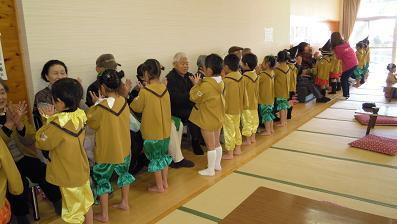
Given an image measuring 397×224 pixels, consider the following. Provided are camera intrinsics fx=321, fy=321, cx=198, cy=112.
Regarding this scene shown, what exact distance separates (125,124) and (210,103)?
1.01 metres

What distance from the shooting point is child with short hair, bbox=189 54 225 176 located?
10.4 ft

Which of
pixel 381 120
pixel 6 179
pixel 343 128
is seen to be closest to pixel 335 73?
pixel 381 120

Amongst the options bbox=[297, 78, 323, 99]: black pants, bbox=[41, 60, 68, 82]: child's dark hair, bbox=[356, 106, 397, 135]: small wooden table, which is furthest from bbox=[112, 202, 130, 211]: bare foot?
bbox=[297, 78, 323, 99]: black pants

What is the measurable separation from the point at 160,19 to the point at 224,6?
1510mm

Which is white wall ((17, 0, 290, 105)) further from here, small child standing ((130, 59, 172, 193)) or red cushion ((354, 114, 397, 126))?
red cushion ((354, 114, 397, 126))

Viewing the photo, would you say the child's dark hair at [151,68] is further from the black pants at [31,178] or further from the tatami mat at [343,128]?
the tatami mat at [343,128]

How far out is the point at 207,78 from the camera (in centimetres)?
318

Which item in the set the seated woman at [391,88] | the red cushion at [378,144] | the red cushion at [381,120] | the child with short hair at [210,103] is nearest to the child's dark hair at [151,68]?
the child with short hair at [210,103]

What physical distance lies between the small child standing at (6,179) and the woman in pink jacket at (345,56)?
663 cm

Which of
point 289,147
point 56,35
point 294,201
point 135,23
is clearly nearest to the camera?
point 294,201

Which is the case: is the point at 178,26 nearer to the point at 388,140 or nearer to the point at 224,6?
the point at 224,6

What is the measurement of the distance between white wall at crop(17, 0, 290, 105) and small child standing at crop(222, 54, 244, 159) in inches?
38.5

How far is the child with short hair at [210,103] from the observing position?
3162 mm

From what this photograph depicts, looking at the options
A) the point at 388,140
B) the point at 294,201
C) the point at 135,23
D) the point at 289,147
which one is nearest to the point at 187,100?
the point at 135,23
